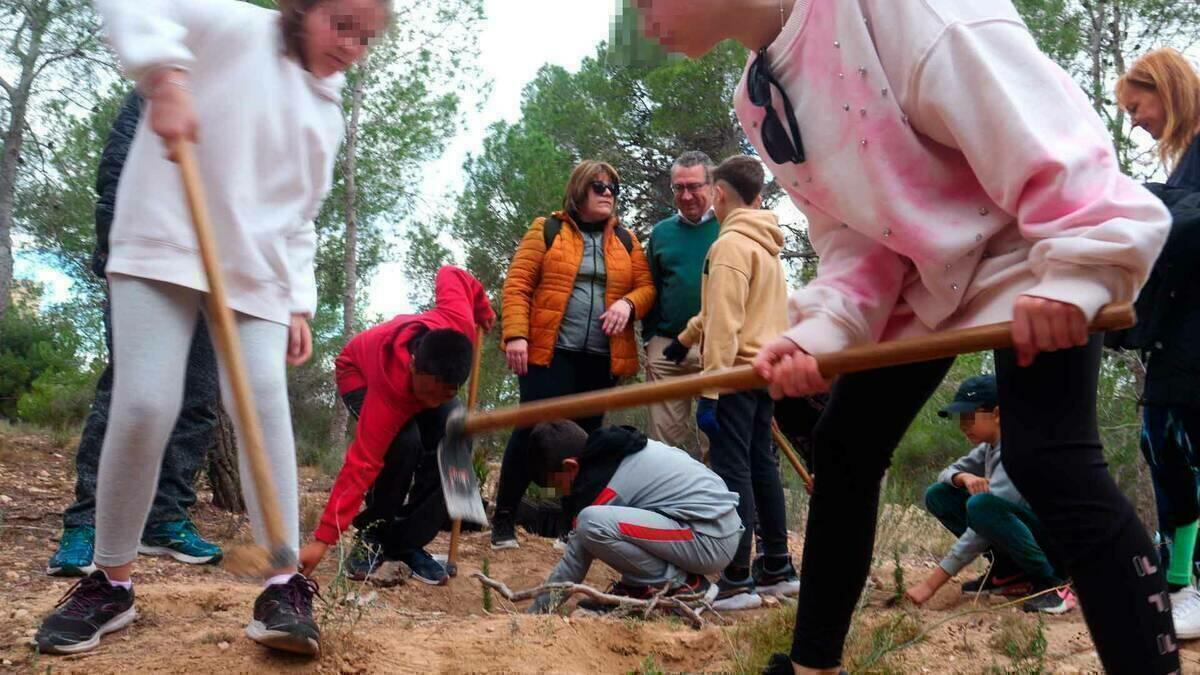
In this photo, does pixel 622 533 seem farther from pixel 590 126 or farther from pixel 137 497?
pixel 590 126

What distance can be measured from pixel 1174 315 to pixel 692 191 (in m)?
2.50

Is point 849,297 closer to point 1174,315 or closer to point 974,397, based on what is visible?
point 1174,315

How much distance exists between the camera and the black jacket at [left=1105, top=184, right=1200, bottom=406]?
3252mm

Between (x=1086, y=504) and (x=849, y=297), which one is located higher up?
(x=849, y=297)

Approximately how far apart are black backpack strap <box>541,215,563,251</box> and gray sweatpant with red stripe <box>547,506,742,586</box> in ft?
5.43

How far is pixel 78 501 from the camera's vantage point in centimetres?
380

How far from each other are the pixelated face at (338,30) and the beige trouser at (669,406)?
8.89 feet

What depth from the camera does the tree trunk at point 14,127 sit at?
33.1 feet

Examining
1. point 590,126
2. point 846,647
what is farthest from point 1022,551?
point 590,126

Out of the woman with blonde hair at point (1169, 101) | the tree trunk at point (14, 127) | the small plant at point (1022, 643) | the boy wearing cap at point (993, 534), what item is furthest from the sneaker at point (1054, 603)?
the tree trunk at point (14, 127)

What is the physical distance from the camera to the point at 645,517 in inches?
171

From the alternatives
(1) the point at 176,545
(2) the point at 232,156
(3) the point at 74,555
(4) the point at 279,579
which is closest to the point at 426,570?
(1) the point at 176,545

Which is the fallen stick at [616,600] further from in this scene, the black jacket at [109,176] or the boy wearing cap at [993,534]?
the black jacket at [109,176]

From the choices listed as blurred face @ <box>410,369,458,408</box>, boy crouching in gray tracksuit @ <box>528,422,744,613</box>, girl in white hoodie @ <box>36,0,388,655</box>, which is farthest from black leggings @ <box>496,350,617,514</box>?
girl in white hoodie @ <box>36,0,388,655</box>
